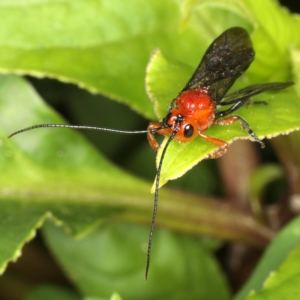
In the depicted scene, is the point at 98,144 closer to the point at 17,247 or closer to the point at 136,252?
the point at 136,252

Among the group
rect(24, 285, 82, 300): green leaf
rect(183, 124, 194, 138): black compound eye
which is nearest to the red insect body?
rect(183, 124, 194, 138): black compound eye

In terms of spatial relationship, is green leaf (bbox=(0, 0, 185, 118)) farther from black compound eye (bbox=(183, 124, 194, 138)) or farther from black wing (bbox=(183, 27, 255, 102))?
black compound eye (bbox=(183, 124, 194, 138))

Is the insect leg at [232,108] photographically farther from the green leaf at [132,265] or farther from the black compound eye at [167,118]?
the green leaf at [132,265]

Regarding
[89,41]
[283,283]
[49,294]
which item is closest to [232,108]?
[283,283]

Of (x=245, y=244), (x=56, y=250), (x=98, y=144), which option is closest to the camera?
(x=56, y=250)

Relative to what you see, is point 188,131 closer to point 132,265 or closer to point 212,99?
point 212,99

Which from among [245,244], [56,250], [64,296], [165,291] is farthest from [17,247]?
[245,244]
